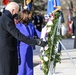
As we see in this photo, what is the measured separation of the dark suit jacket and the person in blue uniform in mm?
1631

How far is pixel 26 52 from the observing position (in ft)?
28.7

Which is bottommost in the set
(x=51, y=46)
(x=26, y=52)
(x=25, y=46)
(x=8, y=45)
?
(x=26, y=52)

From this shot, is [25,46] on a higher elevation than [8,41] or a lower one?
lower

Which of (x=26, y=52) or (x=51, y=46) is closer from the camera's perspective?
(x=51, y=46)

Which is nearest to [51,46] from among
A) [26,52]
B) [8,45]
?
[26,52]

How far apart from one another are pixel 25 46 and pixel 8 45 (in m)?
1.92

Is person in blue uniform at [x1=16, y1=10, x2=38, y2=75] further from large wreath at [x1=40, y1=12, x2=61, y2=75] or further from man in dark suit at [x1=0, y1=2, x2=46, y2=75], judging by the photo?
man in dark suit at [x1=0, y1=2, x2=46, y2=75]

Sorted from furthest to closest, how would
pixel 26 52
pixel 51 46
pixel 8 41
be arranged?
1. pixel 26 52
2. pixel 51 46
3. pixel 8 41

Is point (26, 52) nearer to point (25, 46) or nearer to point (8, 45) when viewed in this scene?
point (25, 46)

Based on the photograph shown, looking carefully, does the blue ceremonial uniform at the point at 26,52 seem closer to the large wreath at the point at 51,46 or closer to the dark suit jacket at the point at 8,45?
the large wreath at the point at 51,46

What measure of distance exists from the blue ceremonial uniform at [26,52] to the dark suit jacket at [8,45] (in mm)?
1654

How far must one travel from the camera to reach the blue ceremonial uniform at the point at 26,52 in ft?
28.4

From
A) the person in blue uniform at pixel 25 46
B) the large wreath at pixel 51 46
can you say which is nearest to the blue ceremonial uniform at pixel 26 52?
the person in blue uniform at pixel 25 46

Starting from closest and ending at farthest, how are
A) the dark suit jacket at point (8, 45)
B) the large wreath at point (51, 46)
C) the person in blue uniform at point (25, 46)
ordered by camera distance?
the dark suit jacket at point (8, 45) → the large wreath at point (51, 46) → the person in blue uniform at point (25, 46)
